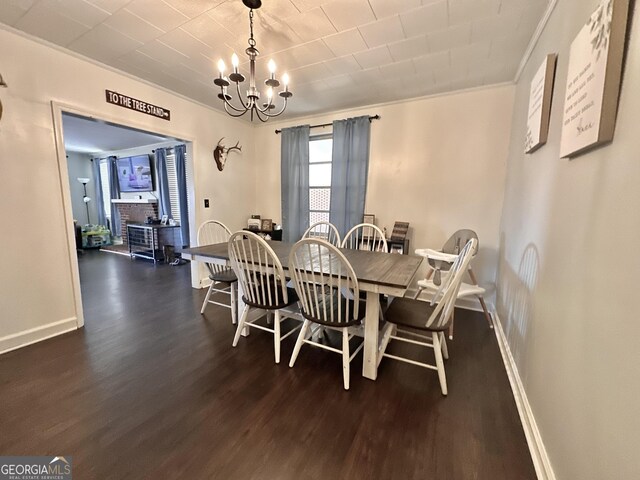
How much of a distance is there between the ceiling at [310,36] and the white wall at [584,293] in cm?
50

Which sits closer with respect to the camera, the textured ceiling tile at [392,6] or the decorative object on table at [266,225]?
the textured ceiling tile at [392,6]

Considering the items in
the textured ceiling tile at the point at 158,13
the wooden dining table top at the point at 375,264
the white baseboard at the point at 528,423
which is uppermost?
the textured ceiling tile at the point at 158,13

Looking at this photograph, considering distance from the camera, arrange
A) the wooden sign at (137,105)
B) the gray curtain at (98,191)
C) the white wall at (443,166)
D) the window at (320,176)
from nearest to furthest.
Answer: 1. the wooden sign at (137,105)
2. the white wall at (443,166)
3. the window at (320,176)
4. the gray curtain at (98,191)

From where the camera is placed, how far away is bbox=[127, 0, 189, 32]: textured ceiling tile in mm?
1638

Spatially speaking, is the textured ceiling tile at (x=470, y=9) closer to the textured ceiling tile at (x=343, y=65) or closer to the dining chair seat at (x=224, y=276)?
the textured ceiling tile at (x=343, y=65)

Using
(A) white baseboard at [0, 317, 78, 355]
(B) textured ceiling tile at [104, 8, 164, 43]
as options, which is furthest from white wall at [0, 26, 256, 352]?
(B) textured ceiling tile at [104, 8, 164, 43]

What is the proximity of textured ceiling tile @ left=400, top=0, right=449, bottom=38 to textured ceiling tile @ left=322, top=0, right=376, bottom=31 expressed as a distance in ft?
0.82

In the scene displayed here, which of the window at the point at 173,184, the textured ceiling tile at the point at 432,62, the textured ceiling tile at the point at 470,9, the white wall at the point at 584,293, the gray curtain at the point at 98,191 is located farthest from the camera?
the gray curtain at the point at 98,191

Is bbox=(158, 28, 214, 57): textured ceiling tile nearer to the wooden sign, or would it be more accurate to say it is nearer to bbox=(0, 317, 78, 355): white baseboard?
the wooden sign

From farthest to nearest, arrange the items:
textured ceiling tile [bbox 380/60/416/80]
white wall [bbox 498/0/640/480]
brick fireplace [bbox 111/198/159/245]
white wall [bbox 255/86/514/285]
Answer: brick fireplace [bbox 111/198/159/245] < white wall [bbox 255/86/514/285] < textured ceiling tile [bbox 380/60/416/80] < white wall [bbox 498/0/640/480]

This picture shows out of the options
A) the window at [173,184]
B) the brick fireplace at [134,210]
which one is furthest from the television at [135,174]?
the window at [173,184]

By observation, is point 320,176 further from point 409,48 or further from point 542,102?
point 542,102

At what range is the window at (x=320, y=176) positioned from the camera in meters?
3.74

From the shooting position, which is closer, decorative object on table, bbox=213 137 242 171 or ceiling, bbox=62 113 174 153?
decorative object on table, bbox=213 137 242 171
